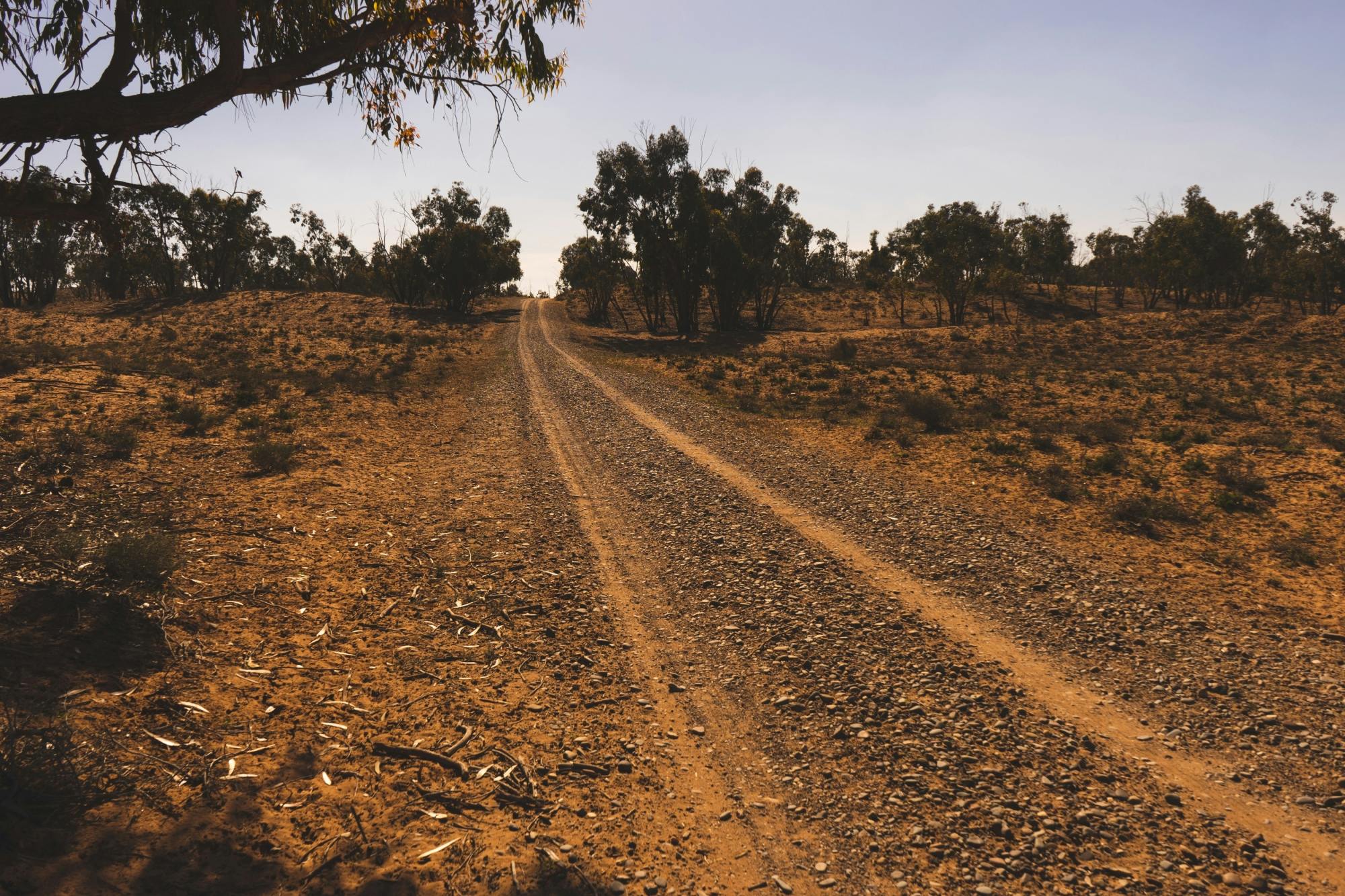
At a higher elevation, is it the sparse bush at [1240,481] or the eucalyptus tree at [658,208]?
the eucalyptus tree at [658,208]

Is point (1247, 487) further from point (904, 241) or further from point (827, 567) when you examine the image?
point (904, 241)

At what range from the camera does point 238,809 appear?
4.45 m

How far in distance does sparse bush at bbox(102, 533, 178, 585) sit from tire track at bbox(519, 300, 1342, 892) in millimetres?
7997

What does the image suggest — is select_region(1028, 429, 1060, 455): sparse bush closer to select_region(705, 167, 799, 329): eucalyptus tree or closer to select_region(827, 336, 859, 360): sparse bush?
select_region(827, 336, 859, 360): sparse bush

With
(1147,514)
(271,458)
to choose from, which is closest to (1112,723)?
(1147,514)

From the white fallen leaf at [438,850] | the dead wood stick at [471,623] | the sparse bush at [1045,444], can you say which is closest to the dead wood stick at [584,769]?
the white fallen leaf at [438,850]

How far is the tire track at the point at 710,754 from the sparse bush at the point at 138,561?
4.76 meters

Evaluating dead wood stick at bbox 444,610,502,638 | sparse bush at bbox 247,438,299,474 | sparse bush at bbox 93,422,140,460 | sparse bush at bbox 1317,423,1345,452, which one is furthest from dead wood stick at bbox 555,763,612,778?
sparse bush at bbox 1317,423,1345,452

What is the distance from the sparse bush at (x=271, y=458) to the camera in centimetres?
1248

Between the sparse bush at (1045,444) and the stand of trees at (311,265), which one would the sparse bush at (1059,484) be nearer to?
the sparse bush at (1045,444)

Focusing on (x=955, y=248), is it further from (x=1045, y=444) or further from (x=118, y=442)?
(x=118, y=442)

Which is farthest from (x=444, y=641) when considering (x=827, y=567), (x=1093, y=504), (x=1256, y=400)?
(x=1256, y=400)

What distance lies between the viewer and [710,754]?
5492mm

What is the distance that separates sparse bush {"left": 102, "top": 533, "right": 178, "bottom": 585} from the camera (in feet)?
21.8
